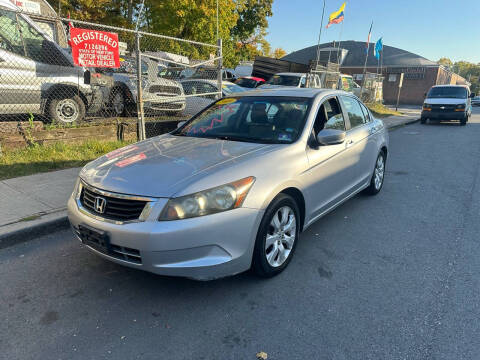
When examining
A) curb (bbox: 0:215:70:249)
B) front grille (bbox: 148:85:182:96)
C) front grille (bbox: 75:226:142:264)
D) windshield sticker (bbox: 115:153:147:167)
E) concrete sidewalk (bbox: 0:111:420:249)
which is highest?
front grille (bbox: 148:85:182:96)

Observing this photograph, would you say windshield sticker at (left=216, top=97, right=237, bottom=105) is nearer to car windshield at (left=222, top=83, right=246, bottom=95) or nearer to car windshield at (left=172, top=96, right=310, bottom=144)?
car windshield at (left=172, top=96, right=310, bottom=144)

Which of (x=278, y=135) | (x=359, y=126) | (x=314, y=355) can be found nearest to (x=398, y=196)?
(x=359, y=126)

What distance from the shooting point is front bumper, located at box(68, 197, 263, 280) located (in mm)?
2494

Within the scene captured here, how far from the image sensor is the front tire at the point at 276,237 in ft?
9.53

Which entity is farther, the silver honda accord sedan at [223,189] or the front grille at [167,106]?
the front grille at [167,106]

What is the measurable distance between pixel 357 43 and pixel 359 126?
54242 millimetres

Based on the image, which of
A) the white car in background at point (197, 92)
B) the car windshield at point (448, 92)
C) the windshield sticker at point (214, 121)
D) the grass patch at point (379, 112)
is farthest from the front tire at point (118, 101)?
the car windshield at point (448, 92)

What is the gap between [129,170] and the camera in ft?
9.64

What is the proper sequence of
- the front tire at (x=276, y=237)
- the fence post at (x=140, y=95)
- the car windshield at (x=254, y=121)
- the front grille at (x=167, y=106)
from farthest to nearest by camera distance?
the front grille at (x=167, y=106), the fence post at (x=140, y=95), the car windshield at (x=254, y=121), the front tire at (x=276, y=237)

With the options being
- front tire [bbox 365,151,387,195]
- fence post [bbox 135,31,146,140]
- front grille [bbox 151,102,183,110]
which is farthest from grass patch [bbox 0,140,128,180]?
front tire [bbox 365,151,387,195]

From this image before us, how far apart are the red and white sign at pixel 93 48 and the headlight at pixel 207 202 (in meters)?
4.69

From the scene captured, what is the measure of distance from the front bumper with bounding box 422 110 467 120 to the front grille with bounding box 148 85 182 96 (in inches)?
496

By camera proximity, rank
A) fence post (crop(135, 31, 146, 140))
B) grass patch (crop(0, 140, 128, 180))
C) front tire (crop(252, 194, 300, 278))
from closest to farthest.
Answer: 1. front tire (crop(252, 194, 300, 278))
2. grass patch (crop(0, 140, 128, 180))
3. fence post (crop(135, 31, 146, 140))

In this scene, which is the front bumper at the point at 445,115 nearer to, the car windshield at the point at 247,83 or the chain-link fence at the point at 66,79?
the car windshield at the point at 247,83
